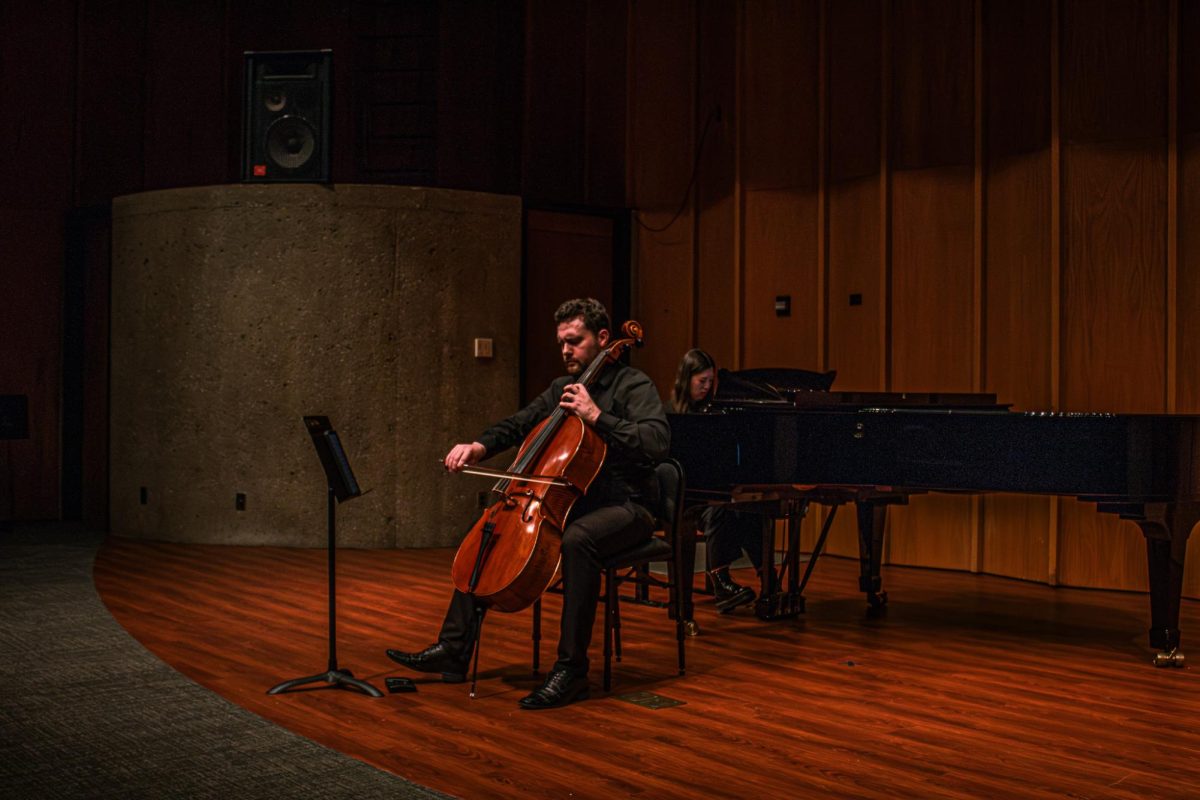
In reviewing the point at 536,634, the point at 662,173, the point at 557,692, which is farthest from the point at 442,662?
the point at 662,173

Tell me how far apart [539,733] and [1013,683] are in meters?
1.70

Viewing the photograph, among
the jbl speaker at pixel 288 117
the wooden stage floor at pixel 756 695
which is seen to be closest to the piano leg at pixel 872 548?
the wooden stage floor at pixel 756 695

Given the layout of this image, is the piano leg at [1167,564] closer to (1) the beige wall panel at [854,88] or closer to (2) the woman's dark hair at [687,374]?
(2) the woman's dark hair at [687,374]

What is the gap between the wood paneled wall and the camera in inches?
241

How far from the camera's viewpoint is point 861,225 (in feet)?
24.1

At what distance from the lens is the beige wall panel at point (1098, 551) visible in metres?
6.19

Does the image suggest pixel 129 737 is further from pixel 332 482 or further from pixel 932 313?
pixel 932 313

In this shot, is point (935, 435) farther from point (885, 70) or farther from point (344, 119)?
point (344, 119)

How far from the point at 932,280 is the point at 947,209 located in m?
0.41

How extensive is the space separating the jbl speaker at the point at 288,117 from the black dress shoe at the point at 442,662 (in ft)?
13.1

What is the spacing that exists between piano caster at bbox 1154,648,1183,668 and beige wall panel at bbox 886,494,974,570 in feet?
8.02

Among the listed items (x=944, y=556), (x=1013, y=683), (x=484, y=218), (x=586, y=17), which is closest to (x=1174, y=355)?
(x=944, y=556)

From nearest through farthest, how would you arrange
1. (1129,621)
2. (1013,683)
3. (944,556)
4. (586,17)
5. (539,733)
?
A: (539,733), (1013,683), (1129,621), (944,556), (586,17)

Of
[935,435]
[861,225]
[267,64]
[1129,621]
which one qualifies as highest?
[267,64]
